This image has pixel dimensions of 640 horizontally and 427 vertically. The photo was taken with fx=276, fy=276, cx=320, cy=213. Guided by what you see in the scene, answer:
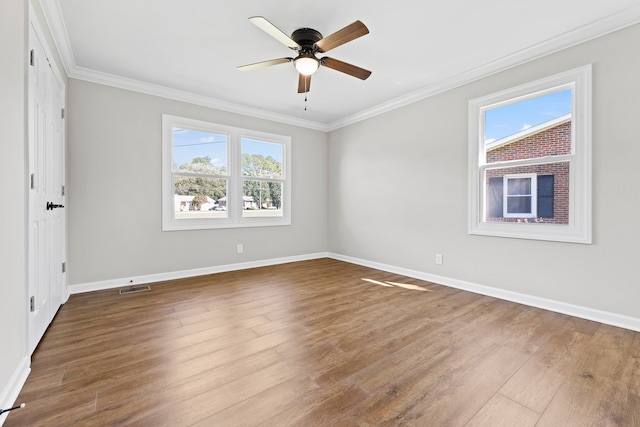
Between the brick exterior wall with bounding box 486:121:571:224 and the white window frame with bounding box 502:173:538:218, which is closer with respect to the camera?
the brick exterior wall with bounding box 486:121:571:224

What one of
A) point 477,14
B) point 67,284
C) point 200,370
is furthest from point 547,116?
point 67,284

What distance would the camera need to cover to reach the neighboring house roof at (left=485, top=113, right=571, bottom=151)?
2686mm

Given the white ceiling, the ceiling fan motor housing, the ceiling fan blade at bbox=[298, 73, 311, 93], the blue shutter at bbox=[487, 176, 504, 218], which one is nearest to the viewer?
the white ceiling

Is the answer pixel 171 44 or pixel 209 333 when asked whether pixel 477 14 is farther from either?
pixel 209 333

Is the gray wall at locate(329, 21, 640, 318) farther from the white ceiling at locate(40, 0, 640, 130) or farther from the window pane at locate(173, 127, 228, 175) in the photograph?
the window pane at locate(173, 127, 228, 175)

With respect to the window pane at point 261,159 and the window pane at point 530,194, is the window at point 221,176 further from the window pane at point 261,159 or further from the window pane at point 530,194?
the window pane at point 530,194

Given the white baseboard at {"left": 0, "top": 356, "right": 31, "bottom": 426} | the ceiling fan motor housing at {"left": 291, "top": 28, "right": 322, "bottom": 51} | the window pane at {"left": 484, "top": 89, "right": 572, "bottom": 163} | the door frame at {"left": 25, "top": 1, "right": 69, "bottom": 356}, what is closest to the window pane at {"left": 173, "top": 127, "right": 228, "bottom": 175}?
the door frame at {"left": 25, "top": 1, "right": 69, "bottom": 356}

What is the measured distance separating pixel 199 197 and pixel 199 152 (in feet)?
2.18

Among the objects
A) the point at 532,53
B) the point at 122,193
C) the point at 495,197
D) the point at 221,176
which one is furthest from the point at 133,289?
the point at 532,53

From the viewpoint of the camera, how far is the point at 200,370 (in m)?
1.71

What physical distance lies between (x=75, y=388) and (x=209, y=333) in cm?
83

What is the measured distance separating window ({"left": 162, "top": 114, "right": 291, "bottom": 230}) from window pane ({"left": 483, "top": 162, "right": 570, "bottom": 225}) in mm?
3143

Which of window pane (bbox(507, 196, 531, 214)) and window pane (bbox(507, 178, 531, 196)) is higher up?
window pane (bbox(507, 178, 531, 196))

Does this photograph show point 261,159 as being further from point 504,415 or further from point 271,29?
point 504,415
